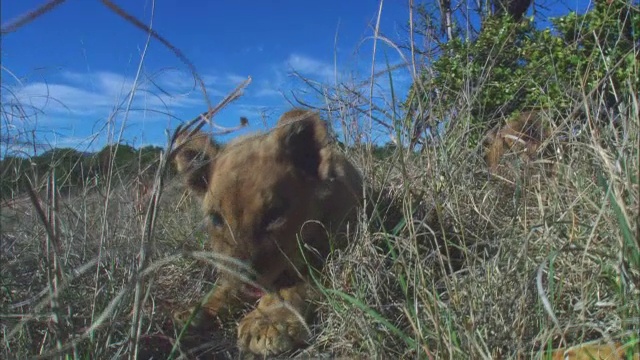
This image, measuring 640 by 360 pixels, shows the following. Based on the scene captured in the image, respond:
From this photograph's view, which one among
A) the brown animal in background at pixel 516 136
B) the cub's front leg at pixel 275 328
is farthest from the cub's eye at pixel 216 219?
the brown animal in background at pixel 516 136

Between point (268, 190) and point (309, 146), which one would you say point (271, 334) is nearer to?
point (268, 190)

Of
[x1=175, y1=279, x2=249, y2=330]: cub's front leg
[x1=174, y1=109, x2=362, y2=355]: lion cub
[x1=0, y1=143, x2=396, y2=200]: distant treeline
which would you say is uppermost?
[x1=0, y1=143, x2=396, y2=200]: distant treeline

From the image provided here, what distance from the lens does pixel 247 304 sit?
344 centimetres

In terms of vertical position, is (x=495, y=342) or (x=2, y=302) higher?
(x=2, y=302)

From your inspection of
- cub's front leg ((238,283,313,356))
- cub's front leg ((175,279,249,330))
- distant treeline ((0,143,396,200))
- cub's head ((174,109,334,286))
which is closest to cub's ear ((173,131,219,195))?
cub's head ((174,109,334,286))

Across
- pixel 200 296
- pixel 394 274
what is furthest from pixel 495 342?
pixel 200 296

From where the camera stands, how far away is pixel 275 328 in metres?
2.91

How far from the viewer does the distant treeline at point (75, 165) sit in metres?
2.73

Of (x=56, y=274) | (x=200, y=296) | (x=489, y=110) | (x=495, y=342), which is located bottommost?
(x=495, y=342)

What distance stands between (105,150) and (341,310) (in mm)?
1567

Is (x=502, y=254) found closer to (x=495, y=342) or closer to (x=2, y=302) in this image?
(x=495, y=342)

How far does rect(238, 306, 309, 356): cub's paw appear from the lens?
2.88 metres

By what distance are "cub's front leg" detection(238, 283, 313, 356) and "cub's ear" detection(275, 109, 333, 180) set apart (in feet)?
2.39

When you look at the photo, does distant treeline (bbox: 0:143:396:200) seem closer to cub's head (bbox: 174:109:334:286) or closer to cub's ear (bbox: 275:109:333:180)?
cub's head (bbox: 174:109:334:286)
